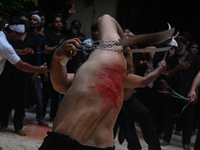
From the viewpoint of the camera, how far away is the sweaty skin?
6.00 ft

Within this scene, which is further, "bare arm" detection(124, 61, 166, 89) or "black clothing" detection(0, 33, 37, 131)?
"black clothing" detection(0, 33, 37, 131)

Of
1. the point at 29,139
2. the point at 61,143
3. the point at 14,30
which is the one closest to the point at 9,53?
the point at 14,30

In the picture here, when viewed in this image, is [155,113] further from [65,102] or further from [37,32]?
[65,102]

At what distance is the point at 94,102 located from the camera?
187 cm

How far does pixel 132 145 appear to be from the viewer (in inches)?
177

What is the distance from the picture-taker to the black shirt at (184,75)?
5984 millimetres

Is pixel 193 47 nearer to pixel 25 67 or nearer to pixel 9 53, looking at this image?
pixel 25 67

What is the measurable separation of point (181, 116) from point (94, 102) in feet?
14.7

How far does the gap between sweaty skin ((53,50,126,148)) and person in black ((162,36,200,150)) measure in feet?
13.5

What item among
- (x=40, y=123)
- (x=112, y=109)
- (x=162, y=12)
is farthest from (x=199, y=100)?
(x=112, y=109)

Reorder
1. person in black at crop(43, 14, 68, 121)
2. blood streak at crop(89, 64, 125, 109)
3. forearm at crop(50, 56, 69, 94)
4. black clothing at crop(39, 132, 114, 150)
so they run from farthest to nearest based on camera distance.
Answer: person in black at crop(43, 14, 68, 121), forearm at crop(50, 56, 69, 94), blood streak at crop(89, 64, 125, 109), black clothing at crop(39, 132, 114, 150)

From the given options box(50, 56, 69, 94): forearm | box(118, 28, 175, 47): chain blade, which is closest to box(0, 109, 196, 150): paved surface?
box(50, 56, 69, 94): forearm

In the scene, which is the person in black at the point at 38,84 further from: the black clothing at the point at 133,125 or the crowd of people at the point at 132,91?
the black clothing at the point at 133,125

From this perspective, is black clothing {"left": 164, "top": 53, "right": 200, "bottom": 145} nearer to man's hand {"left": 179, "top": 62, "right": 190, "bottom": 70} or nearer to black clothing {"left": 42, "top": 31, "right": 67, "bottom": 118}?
man's hand {"left": 179, "top": 62, "right": 190, "bottom": 70}
